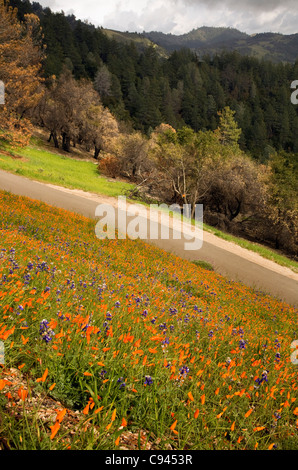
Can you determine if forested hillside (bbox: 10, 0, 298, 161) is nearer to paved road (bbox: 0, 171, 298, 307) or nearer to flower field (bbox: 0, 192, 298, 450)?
paved road (bbox: 0, 171, 298, 307)

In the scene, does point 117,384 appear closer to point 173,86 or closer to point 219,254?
point 219,254

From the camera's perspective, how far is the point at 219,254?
17688mm

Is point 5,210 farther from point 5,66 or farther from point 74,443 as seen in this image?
point 5,66

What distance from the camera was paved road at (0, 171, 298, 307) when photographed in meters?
14.6

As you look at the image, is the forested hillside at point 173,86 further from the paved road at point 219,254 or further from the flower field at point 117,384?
the flower field at point 117,384

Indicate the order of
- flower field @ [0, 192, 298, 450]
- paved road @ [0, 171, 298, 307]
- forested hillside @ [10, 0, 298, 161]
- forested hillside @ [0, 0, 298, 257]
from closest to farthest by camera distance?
flower field @ [0, 192, 298, 450] < paved road @ [0, 171, 298, 307] < forested hillside @ [0, 0, 298, 257] < forested hillside @ [10, 0, 298, 161]

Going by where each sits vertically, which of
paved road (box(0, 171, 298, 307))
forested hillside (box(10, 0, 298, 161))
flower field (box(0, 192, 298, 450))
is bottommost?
paved road (box(0, 171, 298, 307))

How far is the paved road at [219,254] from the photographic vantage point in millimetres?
14625

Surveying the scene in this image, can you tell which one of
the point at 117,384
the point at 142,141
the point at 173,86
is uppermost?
the point at 173,86

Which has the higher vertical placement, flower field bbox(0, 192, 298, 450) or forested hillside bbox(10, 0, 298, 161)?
forested hillside bbox(10, 0, 298, 161)

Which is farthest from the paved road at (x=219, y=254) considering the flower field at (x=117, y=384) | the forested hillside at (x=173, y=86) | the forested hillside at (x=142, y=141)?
the forested hillside at (x=173, y=86)

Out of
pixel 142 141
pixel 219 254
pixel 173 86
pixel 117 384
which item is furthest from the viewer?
pixel 173 86

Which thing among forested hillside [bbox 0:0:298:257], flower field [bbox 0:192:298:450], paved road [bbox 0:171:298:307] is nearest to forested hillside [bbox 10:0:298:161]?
forested hillside [bbox 0:0:298:257]

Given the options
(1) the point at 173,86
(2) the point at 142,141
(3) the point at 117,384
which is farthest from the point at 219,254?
(1) the point at 173,86
